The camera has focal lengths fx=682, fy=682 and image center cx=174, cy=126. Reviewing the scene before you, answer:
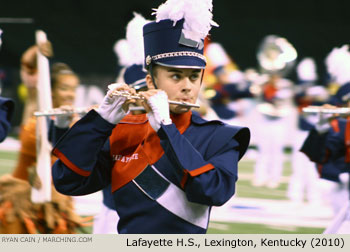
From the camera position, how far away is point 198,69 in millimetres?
2777

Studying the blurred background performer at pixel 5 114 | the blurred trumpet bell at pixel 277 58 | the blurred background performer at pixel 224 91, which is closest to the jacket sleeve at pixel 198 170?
the blurred background performer at pixel 5 114

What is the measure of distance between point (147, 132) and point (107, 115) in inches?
7.6

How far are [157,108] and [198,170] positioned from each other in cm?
29

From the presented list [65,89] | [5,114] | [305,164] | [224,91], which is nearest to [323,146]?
[65,89]

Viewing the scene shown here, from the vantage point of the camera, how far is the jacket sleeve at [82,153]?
2746 mm

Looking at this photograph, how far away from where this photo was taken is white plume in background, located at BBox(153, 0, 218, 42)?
8.84 feet

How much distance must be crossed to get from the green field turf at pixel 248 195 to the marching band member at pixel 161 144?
1.98 metres

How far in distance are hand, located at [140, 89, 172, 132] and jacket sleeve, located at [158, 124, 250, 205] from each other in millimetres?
29

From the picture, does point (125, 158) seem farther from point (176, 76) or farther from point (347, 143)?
point (347, 143)

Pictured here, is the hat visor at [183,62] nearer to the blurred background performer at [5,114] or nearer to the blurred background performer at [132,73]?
the blurred background performer at [132,73]

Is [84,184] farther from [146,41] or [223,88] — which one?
[223,88]

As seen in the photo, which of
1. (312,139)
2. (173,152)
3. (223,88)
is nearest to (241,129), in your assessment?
(173,152)

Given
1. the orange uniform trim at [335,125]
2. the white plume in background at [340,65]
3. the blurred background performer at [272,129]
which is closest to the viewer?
the orange uniform trim at [335,125]

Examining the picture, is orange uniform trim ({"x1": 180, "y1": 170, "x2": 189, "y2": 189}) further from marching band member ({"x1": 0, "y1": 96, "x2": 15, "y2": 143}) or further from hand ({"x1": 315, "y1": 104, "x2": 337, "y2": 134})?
hand ({"x1": 315, "y1": 104, "x2": 337, "y2": 134})
